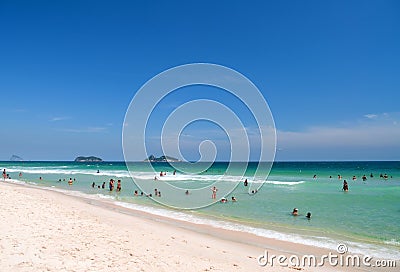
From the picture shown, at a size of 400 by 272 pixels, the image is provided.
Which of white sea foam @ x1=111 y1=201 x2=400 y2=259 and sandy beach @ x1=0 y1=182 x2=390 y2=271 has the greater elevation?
sandy beach @ x1=0 y1=182 x2=390 y2=271

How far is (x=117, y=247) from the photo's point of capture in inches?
311

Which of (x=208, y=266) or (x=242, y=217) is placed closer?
(x=208, y=266)

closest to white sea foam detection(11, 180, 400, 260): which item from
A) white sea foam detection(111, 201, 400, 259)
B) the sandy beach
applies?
white sea foam detection(111, 201, 400, 259)

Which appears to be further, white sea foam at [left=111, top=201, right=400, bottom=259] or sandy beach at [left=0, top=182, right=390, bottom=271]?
white sea foam at [left=111, top=201, right=400, bottom=259]

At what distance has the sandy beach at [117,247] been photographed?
6.39m

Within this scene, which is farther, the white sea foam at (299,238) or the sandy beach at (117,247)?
the white sea foam at (299,238)

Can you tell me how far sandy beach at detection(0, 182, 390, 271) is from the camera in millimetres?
6389

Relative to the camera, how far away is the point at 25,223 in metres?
9.37

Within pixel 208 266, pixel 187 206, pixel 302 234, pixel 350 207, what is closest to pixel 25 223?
pixel 208 266

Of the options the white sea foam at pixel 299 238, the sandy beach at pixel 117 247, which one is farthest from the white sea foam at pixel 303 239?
the sandy beach at pixel 117 247

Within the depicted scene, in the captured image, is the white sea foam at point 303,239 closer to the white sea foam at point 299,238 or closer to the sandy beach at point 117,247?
the white sea foam at point 299,238

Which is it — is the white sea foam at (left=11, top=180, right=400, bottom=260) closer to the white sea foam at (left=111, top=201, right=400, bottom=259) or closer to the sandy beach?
the white sea foam at (left=111, top=201, right=400, bottom=259)

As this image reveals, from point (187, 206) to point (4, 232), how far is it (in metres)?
13.2

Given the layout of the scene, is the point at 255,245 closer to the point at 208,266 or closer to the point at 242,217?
the point at 208,266
